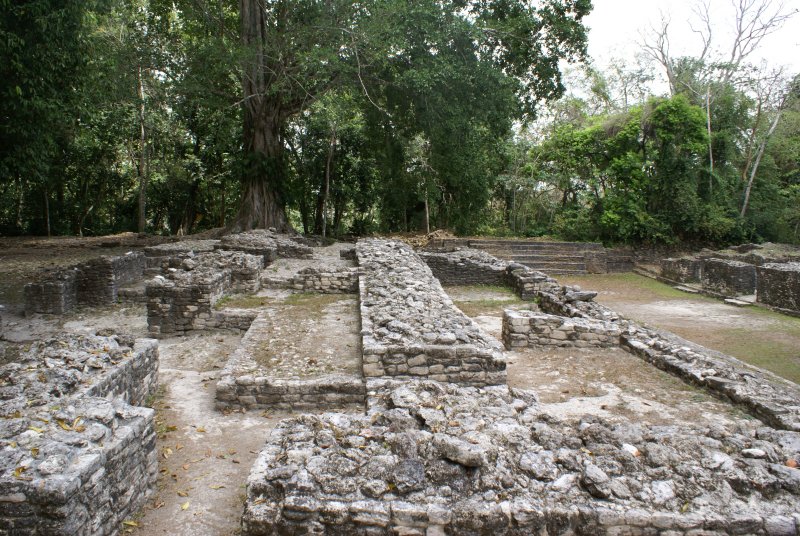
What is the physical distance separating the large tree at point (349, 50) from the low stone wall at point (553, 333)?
1094 centimetres

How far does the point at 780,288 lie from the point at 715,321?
2897 millimetres

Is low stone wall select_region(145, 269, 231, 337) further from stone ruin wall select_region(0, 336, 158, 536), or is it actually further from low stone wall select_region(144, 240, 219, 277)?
low stone wall select_region(144, 240, 219, 277)

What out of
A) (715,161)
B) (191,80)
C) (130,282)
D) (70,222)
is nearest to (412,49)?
(191,80)

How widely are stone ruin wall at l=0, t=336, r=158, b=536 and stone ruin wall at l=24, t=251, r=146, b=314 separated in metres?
5.77

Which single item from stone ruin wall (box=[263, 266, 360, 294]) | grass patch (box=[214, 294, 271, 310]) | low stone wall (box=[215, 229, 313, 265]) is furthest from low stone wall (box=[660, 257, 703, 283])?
grass patch (box=[214, 294, 271, 310])

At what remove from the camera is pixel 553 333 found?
26.5 feet

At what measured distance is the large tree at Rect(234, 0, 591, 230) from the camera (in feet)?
54.5

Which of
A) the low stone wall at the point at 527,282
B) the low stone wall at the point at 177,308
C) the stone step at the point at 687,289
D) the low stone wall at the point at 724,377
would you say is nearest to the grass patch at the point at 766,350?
the low stone wall at the point at 724,377

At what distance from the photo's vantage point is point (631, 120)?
2333 cm

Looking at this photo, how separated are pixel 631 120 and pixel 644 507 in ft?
77.2

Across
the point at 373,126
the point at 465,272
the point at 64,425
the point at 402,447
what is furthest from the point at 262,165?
the point at 402,447

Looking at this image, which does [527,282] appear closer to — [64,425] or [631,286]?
[631,286]

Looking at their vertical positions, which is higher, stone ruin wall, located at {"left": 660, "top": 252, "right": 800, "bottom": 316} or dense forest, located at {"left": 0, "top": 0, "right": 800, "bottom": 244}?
dense forest, located at {"left": 0, "top": 0, "right": 800, "bottom": 244}

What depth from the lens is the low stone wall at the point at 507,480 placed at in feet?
9.41
